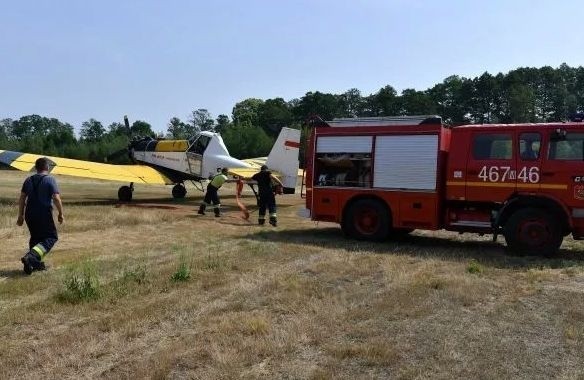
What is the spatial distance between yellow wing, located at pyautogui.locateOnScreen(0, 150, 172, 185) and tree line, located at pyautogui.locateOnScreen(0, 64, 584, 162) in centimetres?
4651

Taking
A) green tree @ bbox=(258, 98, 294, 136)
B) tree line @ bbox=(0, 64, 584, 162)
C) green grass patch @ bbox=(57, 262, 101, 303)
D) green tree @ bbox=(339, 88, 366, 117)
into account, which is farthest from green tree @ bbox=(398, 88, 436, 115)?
green grass patch @ bbox=(57, 262, 101, 303)

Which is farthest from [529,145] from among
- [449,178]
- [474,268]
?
[474,268]

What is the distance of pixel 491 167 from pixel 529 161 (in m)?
0.67

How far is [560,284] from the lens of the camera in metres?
8.25

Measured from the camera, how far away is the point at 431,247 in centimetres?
1195

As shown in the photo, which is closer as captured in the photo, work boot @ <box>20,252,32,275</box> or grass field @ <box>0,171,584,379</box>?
grass field @ <box>0,171,584,379</box>

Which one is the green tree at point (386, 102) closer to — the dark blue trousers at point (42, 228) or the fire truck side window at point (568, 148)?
the fire truck side window at point (568, 148)

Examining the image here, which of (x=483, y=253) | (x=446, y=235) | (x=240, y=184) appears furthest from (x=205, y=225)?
(x=483, y=253)

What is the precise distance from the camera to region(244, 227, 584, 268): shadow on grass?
1003 centimetres

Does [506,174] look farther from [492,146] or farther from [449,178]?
[449,178]

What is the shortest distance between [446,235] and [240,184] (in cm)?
798

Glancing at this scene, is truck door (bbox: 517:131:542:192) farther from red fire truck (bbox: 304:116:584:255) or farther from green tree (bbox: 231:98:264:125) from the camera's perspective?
green tree (bbox: 231:98:264:125)

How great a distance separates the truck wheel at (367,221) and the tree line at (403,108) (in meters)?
60.4

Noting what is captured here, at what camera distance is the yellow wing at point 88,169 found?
2203 centimetres
